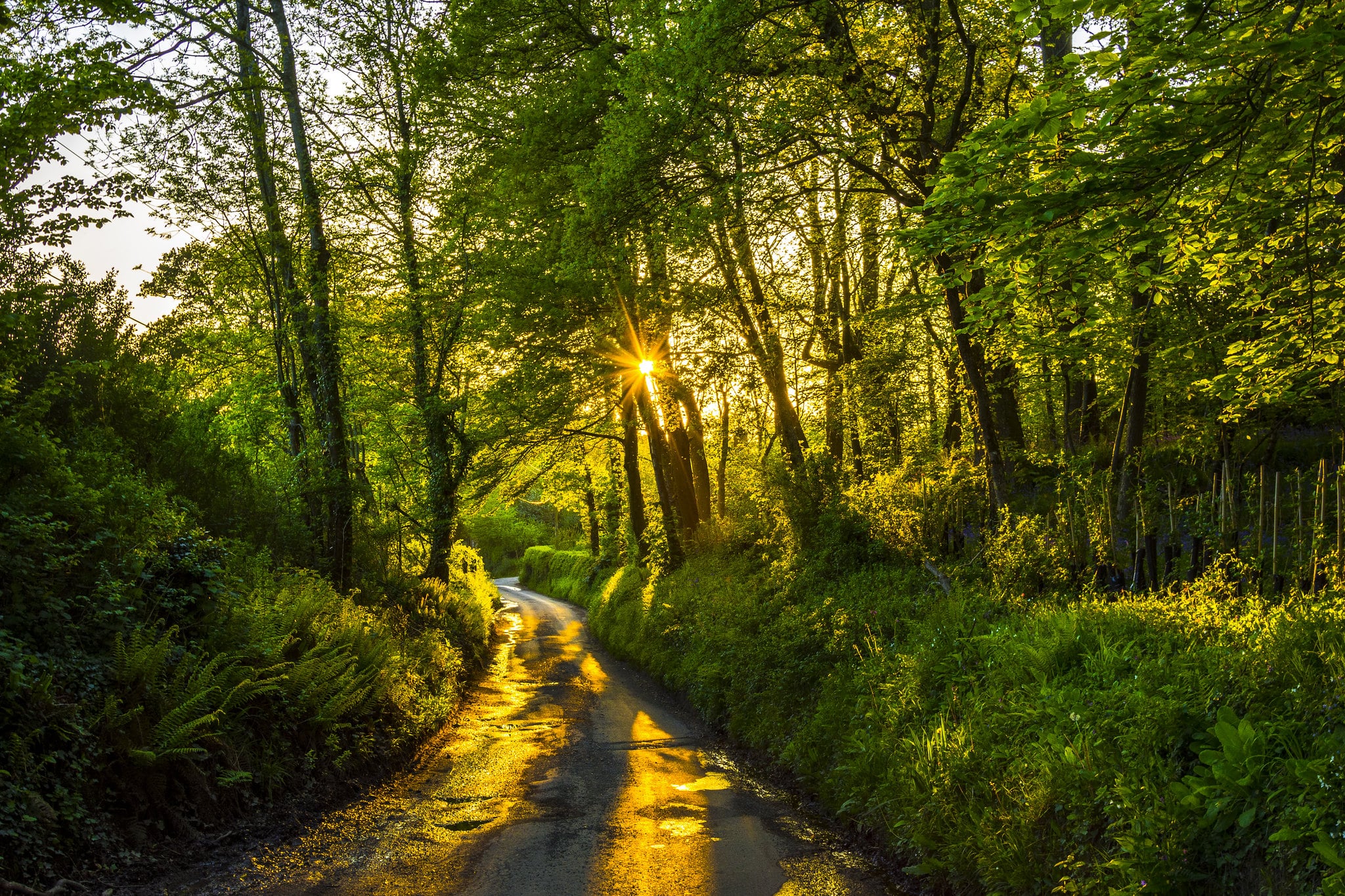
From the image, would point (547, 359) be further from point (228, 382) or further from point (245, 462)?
point (228, 382)

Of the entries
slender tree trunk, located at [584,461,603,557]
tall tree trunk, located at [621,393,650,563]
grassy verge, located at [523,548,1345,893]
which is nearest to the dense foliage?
grassy verge, located at [523,548,1345,893]

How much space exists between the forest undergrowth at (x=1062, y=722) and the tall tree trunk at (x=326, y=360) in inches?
282

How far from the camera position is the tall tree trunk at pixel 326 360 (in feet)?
45.3

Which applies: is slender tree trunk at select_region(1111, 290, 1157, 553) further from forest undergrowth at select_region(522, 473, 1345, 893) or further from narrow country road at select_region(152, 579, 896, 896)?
Answer: narrow country road at select_region(152, 579, 896, 896)

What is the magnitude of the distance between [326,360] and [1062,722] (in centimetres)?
1285

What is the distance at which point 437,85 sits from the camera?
15.9m

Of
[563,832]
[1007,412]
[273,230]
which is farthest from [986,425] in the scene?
[273,230]

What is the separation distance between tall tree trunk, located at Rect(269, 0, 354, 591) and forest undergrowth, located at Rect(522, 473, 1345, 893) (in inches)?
282

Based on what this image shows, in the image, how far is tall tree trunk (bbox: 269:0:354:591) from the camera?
1382 centimetres

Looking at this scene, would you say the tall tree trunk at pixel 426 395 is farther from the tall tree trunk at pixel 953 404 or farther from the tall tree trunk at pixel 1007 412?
the tall tree trunk at pixel 1007 412

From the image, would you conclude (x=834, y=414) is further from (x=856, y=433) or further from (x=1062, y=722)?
(x=1062, y=722)

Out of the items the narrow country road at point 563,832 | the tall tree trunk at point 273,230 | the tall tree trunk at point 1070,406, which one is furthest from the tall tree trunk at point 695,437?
the narrow country road at point 563,832

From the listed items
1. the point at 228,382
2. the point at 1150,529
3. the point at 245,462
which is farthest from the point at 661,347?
the point at 228,382

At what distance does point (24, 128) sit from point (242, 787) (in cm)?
615
